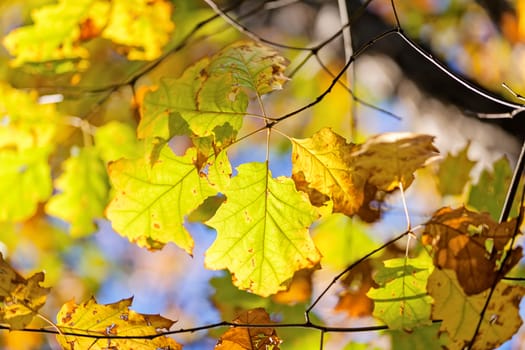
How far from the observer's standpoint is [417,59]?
7.62 feet

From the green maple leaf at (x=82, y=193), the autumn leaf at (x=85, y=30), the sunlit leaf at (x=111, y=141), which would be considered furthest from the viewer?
the sunlit leaf at (x=111, y=141)

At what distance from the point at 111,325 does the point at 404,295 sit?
459 millimetres

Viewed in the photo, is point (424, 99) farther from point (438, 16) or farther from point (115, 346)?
point (438, 16)

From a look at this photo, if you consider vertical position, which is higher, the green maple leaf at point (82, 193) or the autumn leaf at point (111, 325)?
the autumn leaf at point (111, 325)

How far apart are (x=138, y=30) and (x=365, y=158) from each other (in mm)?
910

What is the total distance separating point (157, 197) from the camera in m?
1.11

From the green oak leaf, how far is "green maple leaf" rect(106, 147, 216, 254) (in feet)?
2.53

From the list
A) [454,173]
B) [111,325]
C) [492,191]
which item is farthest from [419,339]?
[111,325]

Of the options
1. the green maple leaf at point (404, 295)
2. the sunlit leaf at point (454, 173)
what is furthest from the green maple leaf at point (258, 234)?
the sunlit leaf at point (454, 173)

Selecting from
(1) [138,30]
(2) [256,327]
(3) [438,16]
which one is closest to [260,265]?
(2) [256,327]

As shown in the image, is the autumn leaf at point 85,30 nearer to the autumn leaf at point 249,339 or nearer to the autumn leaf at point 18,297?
the autumn leaf at point 18,297

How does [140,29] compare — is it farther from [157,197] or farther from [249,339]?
[249,339]

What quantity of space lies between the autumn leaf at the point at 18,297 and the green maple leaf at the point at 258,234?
26 centimetres

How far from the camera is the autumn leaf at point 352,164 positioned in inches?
36.6
